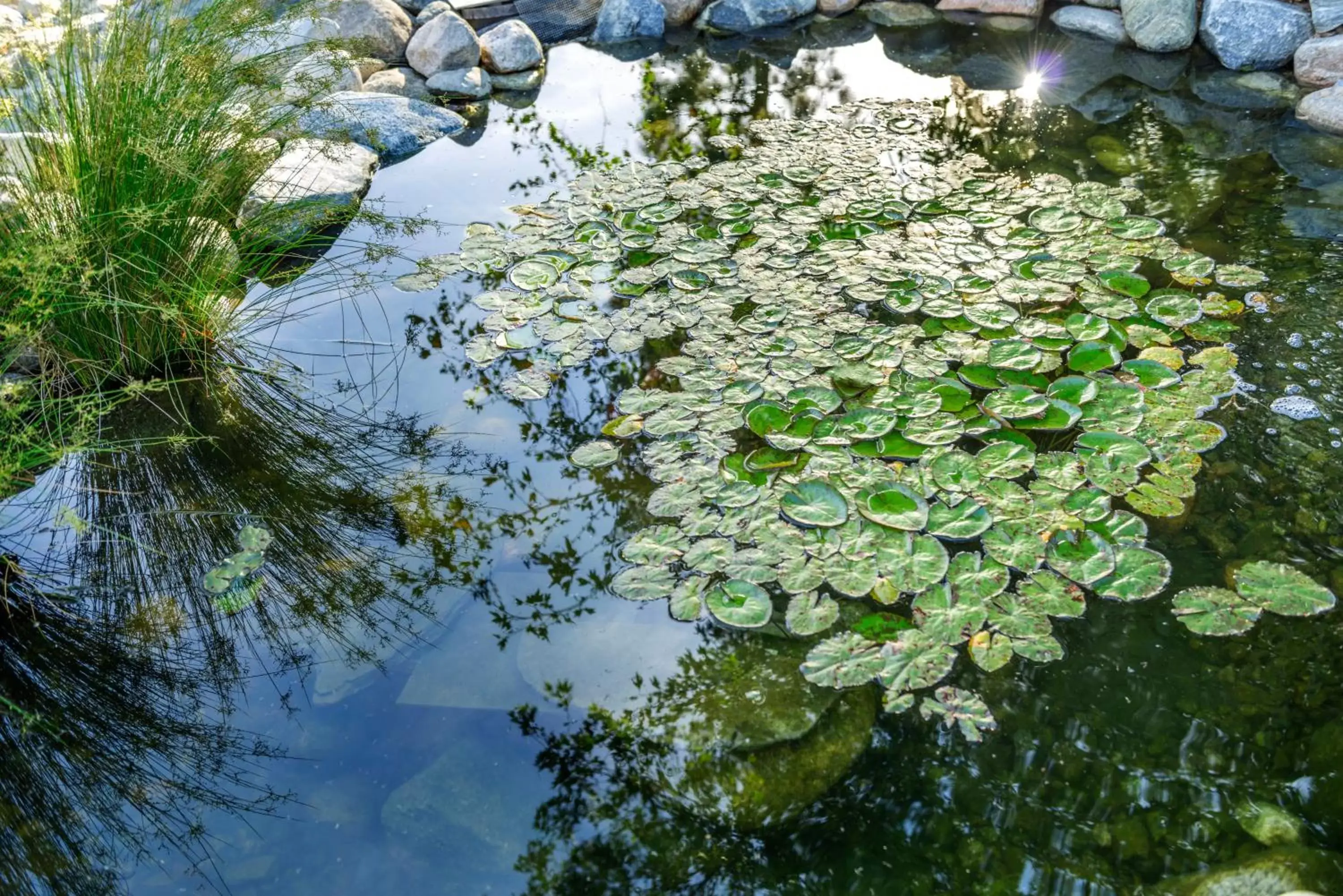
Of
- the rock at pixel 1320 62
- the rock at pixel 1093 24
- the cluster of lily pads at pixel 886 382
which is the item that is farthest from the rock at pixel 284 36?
the rock at pixel 1320 62

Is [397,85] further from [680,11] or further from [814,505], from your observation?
[814,505]

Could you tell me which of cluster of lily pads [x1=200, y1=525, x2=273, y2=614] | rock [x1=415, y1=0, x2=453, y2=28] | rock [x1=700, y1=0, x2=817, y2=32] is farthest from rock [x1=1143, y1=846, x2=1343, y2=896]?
rock [x1=415, y1=0, x2=453, y2=28]

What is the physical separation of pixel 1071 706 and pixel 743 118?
137 inches

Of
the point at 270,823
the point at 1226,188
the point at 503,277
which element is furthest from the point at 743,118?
the point at 270,823

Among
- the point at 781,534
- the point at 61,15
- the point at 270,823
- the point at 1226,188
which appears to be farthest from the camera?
the point at 1226,188

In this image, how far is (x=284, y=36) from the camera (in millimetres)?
3533

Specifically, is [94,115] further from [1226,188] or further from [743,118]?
[1226,188]

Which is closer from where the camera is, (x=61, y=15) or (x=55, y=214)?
(x=55, y=214)

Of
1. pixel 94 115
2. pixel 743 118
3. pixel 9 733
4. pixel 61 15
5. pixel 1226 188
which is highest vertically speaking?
pixel 61 15

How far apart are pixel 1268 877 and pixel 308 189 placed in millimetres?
3853

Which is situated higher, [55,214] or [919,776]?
[55,214]

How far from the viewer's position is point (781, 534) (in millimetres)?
2559

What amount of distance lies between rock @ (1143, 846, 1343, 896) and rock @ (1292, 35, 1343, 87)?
4.13 metres

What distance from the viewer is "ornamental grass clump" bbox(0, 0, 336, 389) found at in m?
2.79
